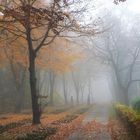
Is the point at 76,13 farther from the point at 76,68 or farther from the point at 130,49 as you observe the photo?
the point at 76,68

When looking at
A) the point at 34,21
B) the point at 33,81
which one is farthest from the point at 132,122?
the point at 33,81

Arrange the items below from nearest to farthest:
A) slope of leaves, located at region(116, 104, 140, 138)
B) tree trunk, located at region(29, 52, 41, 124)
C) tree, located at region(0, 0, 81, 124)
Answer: slope of leaves, located at region(116, 104, 140, 138) < tree, located at region(0, 0, 81, 124) < tree trunk, located at region(29, 52, 41, 124)

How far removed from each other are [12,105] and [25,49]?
554 inches

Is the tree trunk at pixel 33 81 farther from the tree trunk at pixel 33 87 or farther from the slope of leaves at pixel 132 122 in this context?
the slope of leaves at pixel 132 122

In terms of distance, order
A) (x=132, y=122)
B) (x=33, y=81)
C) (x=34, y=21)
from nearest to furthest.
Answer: (x=132, y=122) < (x=34, y=21) < (x=33, y=81)

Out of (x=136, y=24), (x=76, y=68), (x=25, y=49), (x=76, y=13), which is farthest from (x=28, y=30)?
(x=76, y=68)

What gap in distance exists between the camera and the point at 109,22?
41875 mm

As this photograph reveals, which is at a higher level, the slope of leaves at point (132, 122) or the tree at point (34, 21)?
the tree at point (34, 21)

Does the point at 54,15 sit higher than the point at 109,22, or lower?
lower

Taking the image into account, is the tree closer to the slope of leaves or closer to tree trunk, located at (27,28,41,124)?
tree trunk, located at (27,28,41,124)

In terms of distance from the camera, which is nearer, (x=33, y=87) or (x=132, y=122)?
(x=132, y=122)

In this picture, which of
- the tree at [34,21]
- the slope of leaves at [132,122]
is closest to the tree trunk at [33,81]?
the tree at [34,21]

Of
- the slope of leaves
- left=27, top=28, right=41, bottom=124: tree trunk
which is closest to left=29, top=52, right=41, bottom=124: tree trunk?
left=27, top=28, right=41, bottom=124: tree trunk

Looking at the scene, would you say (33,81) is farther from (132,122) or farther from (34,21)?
(132,122)
